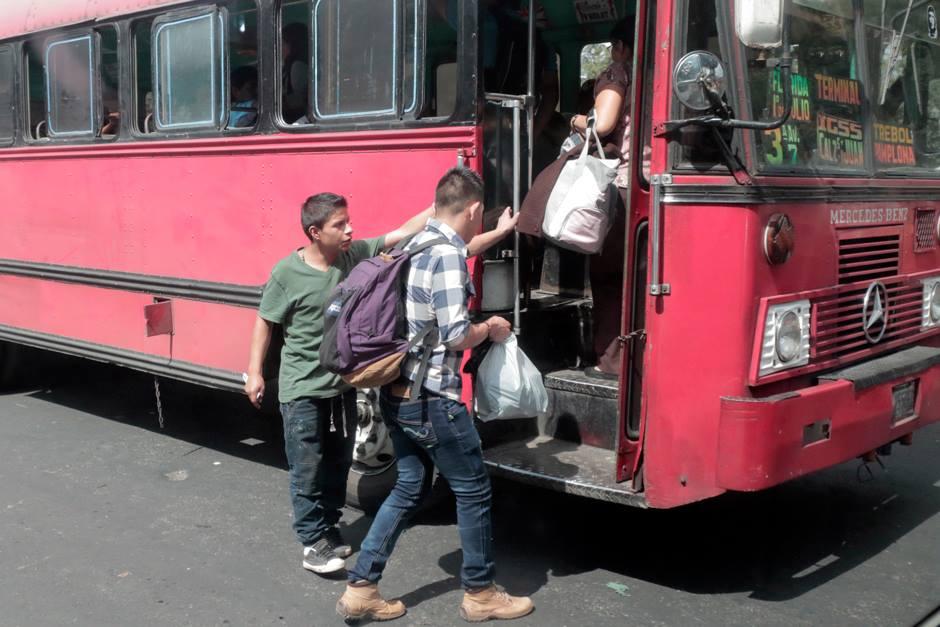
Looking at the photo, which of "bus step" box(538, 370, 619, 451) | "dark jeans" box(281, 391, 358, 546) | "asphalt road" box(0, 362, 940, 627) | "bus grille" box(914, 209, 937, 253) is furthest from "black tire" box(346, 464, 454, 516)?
"bus grille" box(914, 209, 937, 253)

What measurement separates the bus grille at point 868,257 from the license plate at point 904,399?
51 centimetres

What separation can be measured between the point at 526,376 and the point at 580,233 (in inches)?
29.1

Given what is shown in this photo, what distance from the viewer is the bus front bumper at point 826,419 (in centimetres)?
394

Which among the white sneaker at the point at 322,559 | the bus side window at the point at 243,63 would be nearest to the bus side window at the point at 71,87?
the bus side window at the point at 243,63

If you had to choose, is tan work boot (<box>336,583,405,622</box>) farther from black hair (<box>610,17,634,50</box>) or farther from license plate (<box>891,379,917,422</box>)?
black hair (<box>610,17,634,50</box>)

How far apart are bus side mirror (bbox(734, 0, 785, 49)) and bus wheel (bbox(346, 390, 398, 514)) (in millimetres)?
2534

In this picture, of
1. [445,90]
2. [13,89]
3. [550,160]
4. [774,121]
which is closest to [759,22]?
[774,121]

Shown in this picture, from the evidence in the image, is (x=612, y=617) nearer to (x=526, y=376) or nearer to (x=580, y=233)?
(x=526, y=376)

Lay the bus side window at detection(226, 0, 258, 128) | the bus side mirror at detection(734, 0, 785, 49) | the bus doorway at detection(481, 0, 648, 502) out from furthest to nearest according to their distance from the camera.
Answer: the bus side window at detection(226, 0, 258, 128)
the bus doorway at detection(481, 0, 648, 502)
the bus side mirror at detection(734, 0, 785, 49)

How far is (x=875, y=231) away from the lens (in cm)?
467

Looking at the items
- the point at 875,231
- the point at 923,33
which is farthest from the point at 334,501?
the point at 923,33

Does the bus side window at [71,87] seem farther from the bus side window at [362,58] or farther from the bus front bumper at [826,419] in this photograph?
the bus front bumper at [826,419]

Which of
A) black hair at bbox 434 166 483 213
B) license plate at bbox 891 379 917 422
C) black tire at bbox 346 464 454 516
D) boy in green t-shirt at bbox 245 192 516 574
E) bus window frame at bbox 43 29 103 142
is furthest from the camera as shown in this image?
bus window frame at bbox 43 29 103 142

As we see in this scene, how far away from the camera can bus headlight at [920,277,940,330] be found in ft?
16.5
